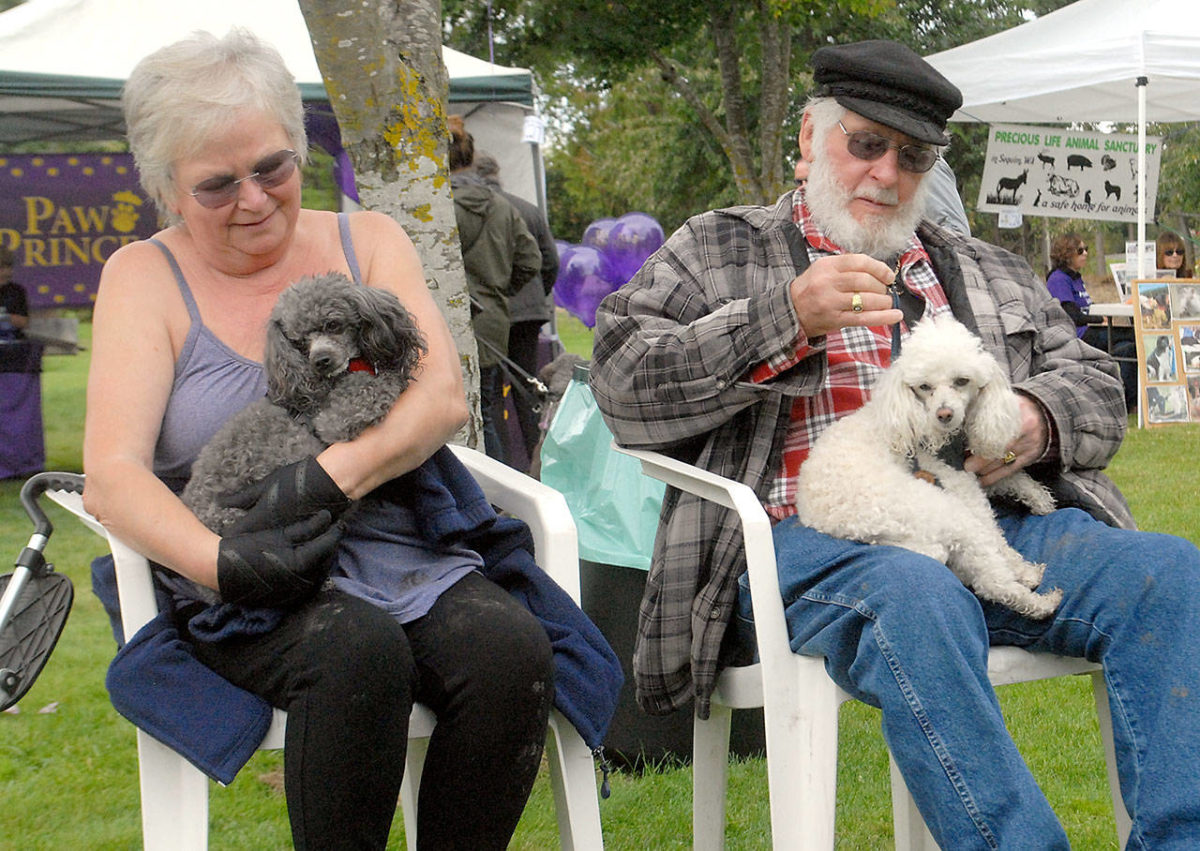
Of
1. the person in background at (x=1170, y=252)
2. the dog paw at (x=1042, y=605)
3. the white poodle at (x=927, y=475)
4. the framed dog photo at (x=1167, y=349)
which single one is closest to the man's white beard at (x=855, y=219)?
the white poodle at (x=927, y=475)

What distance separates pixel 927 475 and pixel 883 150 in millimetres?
672

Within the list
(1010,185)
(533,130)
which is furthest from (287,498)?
(1010,185)

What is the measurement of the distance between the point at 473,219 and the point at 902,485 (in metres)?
4.25

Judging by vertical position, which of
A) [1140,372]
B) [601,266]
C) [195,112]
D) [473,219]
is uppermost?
[195,112]

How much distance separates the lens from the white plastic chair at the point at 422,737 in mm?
1838

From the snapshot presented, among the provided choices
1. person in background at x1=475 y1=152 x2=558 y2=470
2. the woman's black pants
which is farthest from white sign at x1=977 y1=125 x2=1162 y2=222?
the woman's black pants

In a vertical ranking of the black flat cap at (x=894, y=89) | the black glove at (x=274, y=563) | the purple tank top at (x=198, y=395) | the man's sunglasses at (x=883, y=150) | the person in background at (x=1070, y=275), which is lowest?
the person in background at (x=1070, y=275)

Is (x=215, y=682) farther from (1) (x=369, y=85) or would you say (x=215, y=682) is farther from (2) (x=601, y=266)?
(2) (x=601, y=266)

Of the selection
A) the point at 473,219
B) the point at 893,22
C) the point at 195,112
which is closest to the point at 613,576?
the point at 195,112

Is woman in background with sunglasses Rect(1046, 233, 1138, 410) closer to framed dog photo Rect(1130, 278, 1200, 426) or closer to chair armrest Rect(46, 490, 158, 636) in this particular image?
framed dog photo Rect(1130, 278, 1200, 426)

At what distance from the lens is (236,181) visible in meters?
2.07

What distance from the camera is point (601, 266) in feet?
24.7

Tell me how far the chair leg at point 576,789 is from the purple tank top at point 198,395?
30.4 inches

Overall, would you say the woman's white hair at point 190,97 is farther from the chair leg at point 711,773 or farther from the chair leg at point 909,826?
the chair leg at point 909,826
